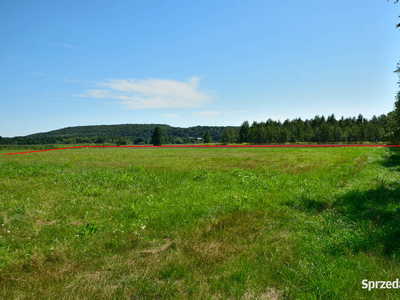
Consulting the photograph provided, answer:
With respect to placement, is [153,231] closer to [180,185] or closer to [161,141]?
[180,185]

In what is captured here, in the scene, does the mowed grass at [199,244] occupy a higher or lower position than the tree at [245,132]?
lower

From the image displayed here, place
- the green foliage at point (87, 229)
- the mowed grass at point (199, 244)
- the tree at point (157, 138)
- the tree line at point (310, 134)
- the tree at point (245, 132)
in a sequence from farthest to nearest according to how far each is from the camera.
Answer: the tree at point (157, 138), the tree at point (245, 132), the tree line at point (310, 134), the green foliage at point (87, 229), the mowed grass at point (199, 244)

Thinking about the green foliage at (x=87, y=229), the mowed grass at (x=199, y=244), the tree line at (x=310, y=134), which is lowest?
the mowed grass at (x=199, y=244)

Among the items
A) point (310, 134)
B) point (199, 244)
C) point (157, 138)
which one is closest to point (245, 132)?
point (310, 134)

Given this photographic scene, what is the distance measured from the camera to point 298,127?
107 meters

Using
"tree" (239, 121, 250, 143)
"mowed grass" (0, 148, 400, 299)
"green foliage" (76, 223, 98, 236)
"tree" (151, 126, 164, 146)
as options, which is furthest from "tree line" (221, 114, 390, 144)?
"green foliage" (76, 223, 98, 236)

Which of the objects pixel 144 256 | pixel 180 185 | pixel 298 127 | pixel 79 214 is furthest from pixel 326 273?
pixel 298 127

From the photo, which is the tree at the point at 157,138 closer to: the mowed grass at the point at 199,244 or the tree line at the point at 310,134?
the tree line at the point at 310,134

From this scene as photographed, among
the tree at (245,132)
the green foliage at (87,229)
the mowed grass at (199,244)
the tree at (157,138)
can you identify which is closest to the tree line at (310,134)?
the tree at (245,132)

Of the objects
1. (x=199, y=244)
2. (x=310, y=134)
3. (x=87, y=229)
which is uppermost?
(x=310, y=134)

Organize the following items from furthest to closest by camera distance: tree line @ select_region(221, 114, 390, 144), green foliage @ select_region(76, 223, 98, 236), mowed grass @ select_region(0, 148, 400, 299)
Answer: tree line @ select_region(221, 114, 390, 144)
green foliage @ select_region(76, 223, 98, 236)
mowed grass @ select_region(0, 148, 400, 299)

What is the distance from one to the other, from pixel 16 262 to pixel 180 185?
7.30 metres

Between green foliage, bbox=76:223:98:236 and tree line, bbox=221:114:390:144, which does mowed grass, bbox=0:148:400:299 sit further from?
tree line, bbox=221:114:390:144

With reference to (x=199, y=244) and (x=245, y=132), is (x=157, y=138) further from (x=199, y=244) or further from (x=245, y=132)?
(x=199, y=244)
